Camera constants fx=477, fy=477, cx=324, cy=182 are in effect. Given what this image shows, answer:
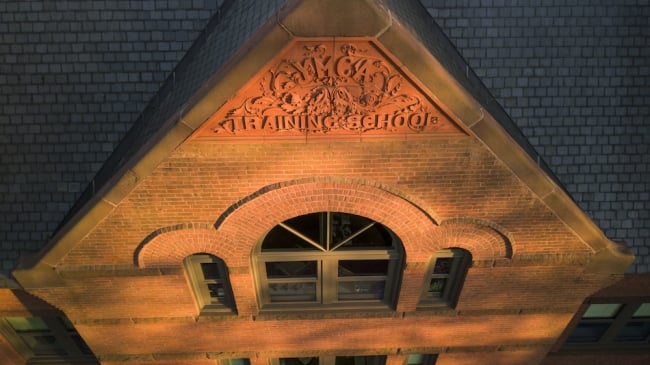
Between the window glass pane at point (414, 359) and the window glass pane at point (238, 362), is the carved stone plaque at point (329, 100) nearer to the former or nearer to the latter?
the window glass pane at point (238, 362)

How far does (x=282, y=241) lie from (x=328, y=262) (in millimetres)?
774

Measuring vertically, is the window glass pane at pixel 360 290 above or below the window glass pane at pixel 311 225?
below

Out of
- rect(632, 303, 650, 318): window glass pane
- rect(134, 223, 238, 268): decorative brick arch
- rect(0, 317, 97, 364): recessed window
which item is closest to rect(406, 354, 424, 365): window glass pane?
rect(632, 303, 650, 318): window glass pane

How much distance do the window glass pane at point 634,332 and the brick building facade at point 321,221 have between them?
83 centimetres

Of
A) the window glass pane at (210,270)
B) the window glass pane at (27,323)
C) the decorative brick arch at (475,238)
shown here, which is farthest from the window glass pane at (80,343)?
the decorative brick arch at (475,238)

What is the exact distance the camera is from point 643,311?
8.95 meters

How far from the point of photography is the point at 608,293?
810 centimetres

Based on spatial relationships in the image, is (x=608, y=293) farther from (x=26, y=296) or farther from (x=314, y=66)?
(x=26, y=296)

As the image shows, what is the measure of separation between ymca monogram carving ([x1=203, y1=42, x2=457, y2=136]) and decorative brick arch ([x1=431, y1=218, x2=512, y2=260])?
5.08 feet

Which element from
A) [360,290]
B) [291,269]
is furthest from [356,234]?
[360,290]

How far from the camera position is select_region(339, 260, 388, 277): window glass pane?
703 centimetres

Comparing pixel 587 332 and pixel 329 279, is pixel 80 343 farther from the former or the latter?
pixel 587 332

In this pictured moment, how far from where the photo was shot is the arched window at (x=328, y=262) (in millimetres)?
6449

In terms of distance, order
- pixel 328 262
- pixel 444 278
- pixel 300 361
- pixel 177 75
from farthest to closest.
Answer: pixel 300 361 → pixel 444 278 → pixel 328 262 → pixel 177 75
